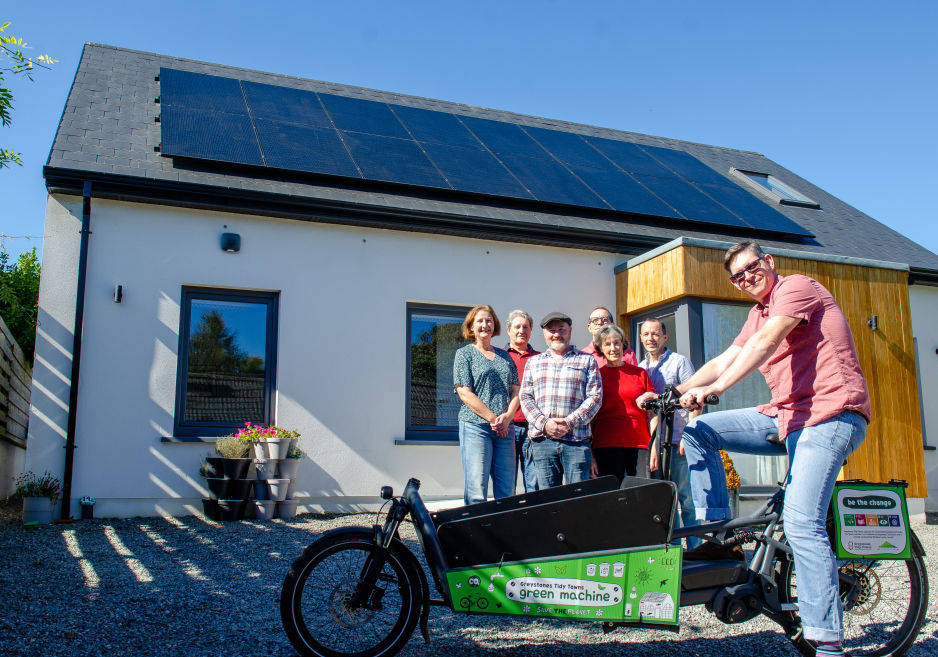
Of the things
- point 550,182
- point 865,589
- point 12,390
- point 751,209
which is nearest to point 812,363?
point 865,589

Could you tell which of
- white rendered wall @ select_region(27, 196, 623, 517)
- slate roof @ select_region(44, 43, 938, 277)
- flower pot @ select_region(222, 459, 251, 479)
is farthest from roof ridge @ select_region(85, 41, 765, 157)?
flower pot @ select_region(222, 459, 251, 479)

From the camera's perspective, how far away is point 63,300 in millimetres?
6258

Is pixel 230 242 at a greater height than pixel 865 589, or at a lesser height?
greater

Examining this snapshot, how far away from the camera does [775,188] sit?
1209 centimetres

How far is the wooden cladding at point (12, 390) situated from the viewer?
302 inches

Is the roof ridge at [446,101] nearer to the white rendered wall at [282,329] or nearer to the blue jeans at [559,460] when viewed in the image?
the white rendered wall at [282,329]

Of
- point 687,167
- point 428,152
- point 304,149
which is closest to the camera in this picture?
point 304,149

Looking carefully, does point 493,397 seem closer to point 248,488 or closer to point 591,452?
point 591,452

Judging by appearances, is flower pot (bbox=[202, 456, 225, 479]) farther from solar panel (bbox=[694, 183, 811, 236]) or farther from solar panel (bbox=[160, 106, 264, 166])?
solar panel (bbox=[694, 183, 811, 236])

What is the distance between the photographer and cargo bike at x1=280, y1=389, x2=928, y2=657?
2717 mm

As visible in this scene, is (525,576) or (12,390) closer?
(525,576)

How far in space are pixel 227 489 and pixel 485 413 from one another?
2702mm

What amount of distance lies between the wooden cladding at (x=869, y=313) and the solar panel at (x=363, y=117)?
3749 mm

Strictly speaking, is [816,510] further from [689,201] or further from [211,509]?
[689,201]
